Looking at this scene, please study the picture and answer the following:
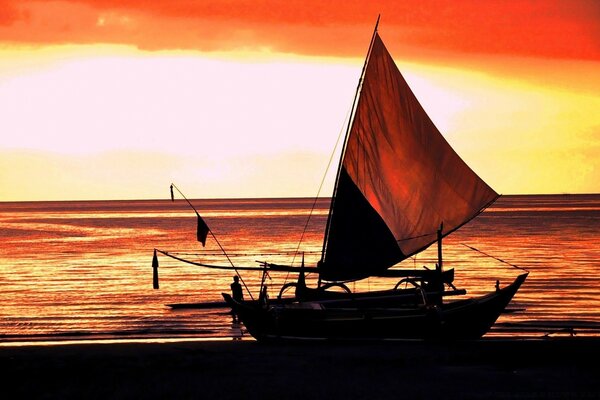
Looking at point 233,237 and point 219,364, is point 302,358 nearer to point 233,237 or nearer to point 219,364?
point 219,364

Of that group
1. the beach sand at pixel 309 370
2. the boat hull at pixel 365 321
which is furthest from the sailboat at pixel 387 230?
the beach sand at pixel 309 370

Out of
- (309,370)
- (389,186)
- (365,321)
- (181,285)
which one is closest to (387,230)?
(389,186)

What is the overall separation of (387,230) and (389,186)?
2090 mm

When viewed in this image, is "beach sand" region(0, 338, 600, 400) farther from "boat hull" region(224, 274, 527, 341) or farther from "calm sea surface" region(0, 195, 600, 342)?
"calm sea surface" region(0, 195, 600, 342)

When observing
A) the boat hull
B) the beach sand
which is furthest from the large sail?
the beach sand

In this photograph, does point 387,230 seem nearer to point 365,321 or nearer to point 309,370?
point 365,321

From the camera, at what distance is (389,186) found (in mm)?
35250

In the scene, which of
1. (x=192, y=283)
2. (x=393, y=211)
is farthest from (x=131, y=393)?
(x=192, y=283)

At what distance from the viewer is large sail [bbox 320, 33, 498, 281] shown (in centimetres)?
3362

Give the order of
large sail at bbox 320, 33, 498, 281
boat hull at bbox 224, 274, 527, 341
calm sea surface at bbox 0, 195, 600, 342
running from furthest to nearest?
calm sea surface at bbox 0, 195, 600, 342 < large sail at bbox 320, 33, 498, 281 < boat hull at bbox 224, 274, 527, 341

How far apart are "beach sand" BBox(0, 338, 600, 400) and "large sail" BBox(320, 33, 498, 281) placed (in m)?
5.07

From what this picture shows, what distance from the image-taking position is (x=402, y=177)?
117 ft

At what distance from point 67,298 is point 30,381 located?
25538 millimetres

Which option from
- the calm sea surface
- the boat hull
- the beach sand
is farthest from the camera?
the calm sea surface
